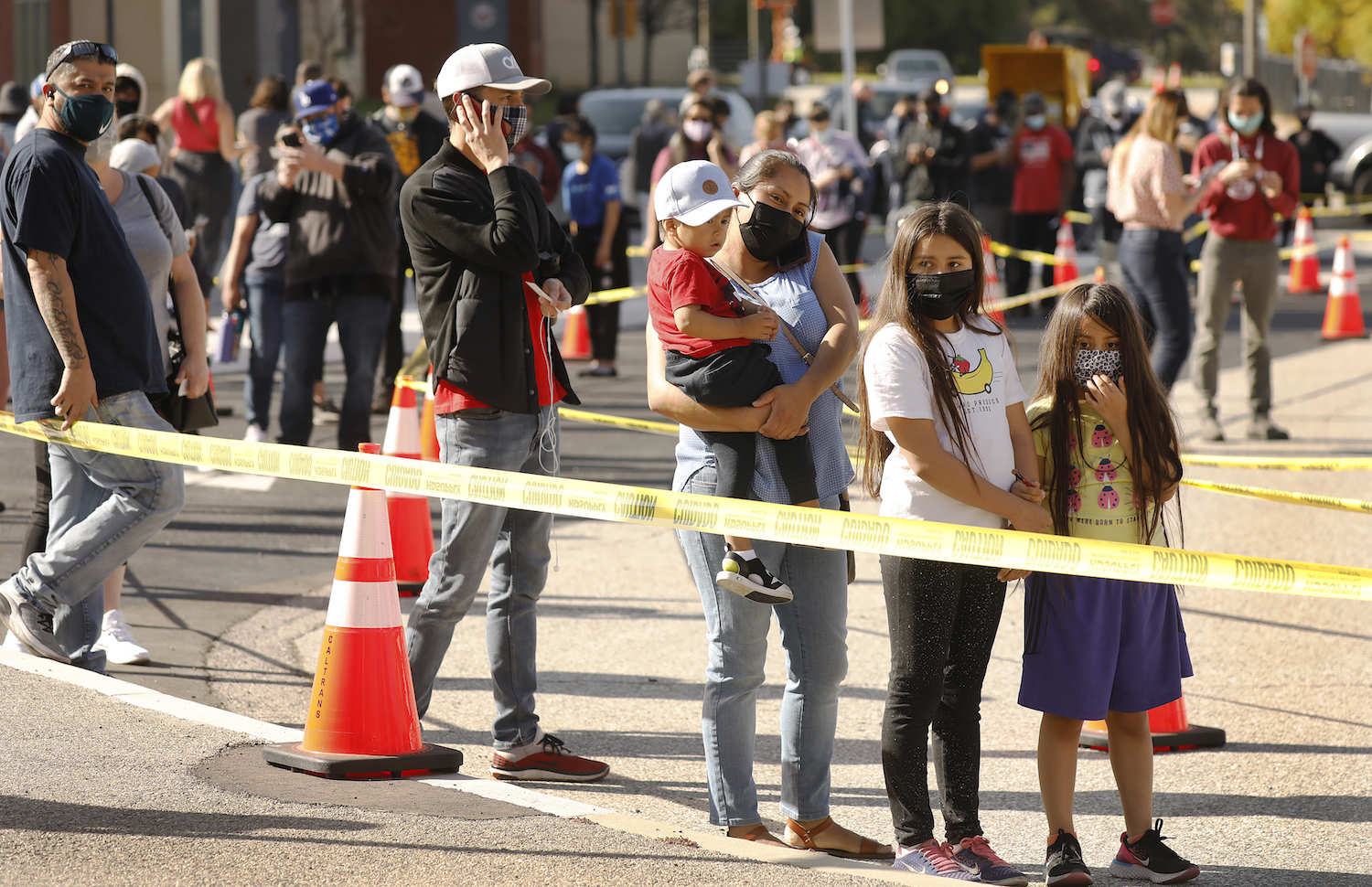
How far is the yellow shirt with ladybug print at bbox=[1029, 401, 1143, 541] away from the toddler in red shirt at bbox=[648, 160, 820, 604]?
0.68 meters

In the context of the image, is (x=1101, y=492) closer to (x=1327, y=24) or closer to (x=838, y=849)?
(x=838, y=849)

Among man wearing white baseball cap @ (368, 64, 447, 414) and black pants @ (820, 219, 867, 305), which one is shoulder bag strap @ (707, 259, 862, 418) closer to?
man wearing white baseball cap @ (368, 64, 447, 414)

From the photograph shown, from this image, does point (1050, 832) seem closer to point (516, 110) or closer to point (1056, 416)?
point (1056, 416)

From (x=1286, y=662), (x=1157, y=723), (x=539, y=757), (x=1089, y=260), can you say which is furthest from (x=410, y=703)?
(x=1089, y=260)

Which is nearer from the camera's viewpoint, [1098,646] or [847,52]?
[1098,646]

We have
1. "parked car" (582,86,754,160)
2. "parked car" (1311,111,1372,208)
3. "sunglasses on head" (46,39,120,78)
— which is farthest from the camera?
"parked car" (1311,111,1372,208)

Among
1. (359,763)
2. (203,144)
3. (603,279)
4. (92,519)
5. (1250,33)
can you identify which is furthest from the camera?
(1250,33)

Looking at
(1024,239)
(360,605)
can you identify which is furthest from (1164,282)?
(1024,239)

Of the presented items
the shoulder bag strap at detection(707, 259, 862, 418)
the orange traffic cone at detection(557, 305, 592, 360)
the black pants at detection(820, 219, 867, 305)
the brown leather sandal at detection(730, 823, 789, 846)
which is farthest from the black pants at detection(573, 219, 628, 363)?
the brown leather sandal at detection(730, 823, 789, 846)

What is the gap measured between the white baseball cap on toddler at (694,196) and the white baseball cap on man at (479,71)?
0.76 m

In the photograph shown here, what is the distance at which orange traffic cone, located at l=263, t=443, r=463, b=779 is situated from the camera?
4113mm

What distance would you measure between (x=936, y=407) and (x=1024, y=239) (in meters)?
13.0

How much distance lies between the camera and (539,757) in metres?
4.45

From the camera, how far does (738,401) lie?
3.79 meters
